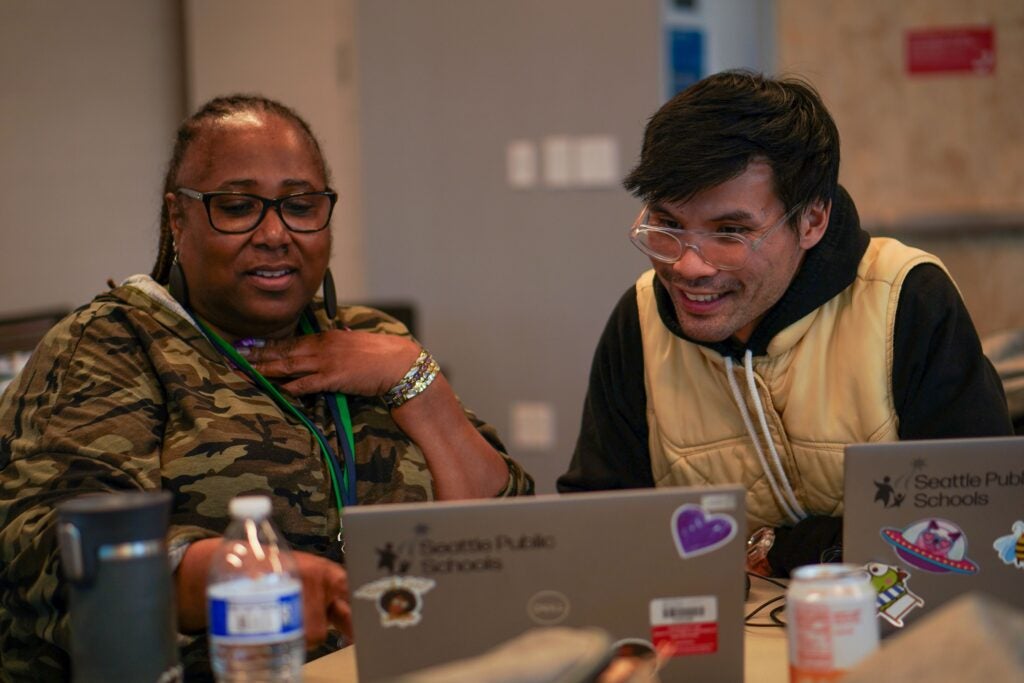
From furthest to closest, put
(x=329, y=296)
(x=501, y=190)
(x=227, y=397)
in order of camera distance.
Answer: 1. (x=501, y=190)
2. (x=329, y=296)
3. (x=227, y=397)

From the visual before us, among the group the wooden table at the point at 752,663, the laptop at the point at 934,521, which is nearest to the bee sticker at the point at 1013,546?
the laptop at the point at 934,521

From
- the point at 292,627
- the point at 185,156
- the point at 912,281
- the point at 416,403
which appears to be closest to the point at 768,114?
the point at 912,281

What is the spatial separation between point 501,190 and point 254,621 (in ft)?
12.6

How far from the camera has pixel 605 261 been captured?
15.9ft

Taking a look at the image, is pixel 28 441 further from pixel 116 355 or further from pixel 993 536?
pixel 993 536

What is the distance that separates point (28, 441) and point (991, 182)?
375 centimetres

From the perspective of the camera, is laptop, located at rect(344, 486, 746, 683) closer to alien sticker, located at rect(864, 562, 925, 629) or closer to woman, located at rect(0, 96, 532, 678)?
alien sticker, located at rect(864, 562, 925, 629)

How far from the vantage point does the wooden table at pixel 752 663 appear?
151cm

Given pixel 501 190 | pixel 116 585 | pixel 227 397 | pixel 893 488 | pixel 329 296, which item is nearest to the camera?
pixel 116 585

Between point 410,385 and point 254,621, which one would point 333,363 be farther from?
point 254,621

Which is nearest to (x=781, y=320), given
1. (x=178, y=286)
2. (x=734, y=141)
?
(x=734, y=141)

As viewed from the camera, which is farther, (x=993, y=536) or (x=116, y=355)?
(x=116, y=355)

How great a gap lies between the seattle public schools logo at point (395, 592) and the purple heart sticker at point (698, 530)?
0.86ft

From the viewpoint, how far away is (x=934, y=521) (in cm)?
152
